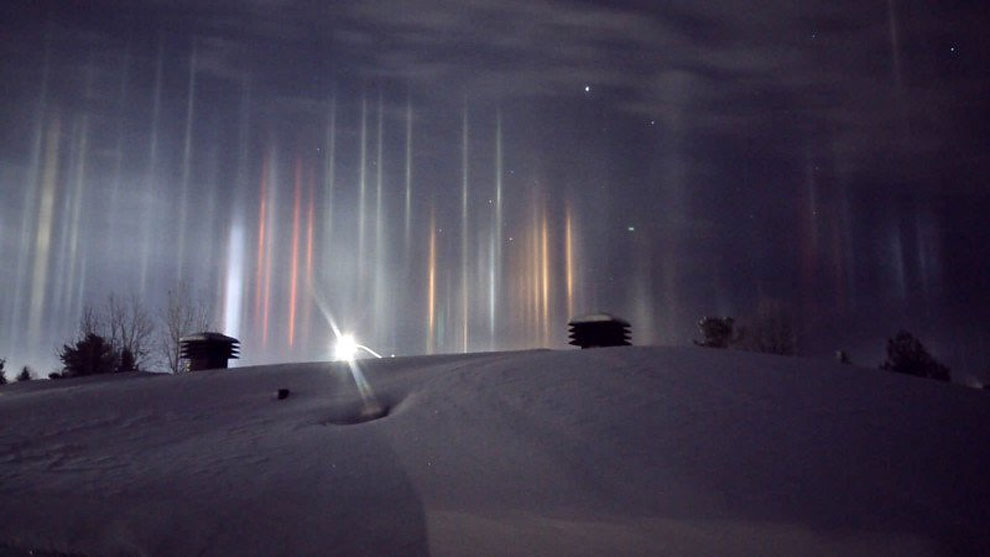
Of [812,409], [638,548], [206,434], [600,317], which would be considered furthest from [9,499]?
[600,317]

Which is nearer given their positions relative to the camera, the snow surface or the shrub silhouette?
the snow surface

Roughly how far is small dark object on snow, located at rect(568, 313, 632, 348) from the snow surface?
665cm

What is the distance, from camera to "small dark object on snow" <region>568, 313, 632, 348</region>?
20297 mm

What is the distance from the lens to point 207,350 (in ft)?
77.3

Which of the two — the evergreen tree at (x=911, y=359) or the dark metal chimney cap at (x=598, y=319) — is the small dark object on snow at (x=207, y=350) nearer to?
the dark metal chimney cap at (x=598, y=319)

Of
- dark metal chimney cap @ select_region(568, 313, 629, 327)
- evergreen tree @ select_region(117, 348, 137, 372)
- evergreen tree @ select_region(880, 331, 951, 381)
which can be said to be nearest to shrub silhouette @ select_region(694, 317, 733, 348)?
evergreen tree @ select_region(880, 331, 951, 381)

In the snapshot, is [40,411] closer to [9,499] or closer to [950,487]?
[9,499]

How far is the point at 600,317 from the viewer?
20453mm

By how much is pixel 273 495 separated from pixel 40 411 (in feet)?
35.3

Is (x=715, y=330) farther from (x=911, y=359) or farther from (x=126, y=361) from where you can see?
(x=126, y=361)

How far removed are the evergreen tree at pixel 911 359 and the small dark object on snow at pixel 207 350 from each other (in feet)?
148

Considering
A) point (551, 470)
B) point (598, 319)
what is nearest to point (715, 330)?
point (598, 319)

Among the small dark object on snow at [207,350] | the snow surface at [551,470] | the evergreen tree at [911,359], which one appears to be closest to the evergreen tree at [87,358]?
the small dark object on snow at [207,350]

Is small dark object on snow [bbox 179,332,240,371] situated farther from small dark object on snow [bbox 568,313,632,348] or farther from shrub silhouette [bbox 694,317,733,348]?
shrub silhouette [bbox 694,317,733,348]
